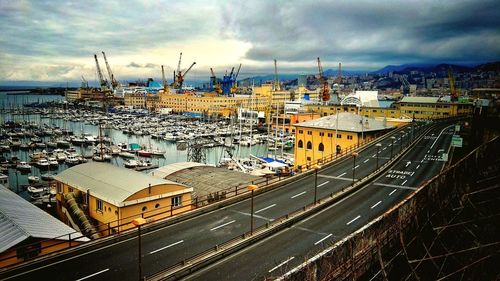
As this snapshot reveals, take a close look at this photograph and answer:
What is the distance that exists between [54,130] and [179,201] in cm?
9656

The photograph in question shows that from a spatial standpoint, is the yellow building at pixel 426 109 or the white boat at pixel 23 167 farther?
the yellow building at pixel 426 109

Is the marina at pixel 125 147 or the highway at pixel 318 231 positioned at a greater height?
the highway at pixel 318 231

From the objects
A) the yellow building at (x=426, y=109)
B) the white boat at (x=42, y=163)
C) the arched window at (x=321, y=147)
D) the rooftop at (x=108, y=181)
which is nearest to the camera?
the rooftop at (x=108, y=181)

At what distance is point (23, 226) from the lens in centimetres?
1917

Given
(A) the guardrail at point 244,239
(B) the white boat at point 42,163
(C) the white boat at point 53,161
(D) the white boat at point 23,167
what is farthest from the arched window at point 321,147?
(D) the white boat at point 23,167

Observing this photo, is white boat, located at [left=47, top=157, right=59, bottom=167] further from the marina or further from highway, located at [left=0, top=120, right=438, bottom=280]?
highway, located at [left=0, top=120, right=438, bottom=280]

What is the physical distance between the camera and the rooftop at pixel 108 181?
25188mm

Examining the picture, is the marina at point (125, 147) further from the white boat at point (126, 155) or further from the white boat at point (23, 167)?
the white boat at point (23, 167)

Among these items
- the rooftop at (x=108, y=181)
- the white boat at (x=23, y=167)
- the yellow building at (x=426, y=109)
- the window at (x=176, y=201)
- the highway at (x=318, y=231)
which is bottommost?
the white boat at (x=23, y=167)

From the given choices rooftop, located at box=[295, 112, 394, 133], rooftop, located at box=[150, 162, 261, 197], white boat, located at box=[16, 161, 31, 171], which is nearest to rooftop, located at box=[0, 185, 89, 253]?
rooftop, located at box=[150, 162, 261, 197]

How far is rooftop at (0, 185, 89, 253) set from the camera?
17683mm

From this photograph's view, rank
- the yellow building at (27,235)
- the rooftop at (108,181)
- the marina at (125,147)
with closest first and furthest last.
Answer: the yellow building at (27,235)
the rooftop at (108,181)
the marina at (125,147)

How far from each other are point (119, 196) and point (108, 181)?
384cm

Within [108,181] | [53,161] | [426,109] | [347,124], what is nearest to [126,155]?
[53,161]
